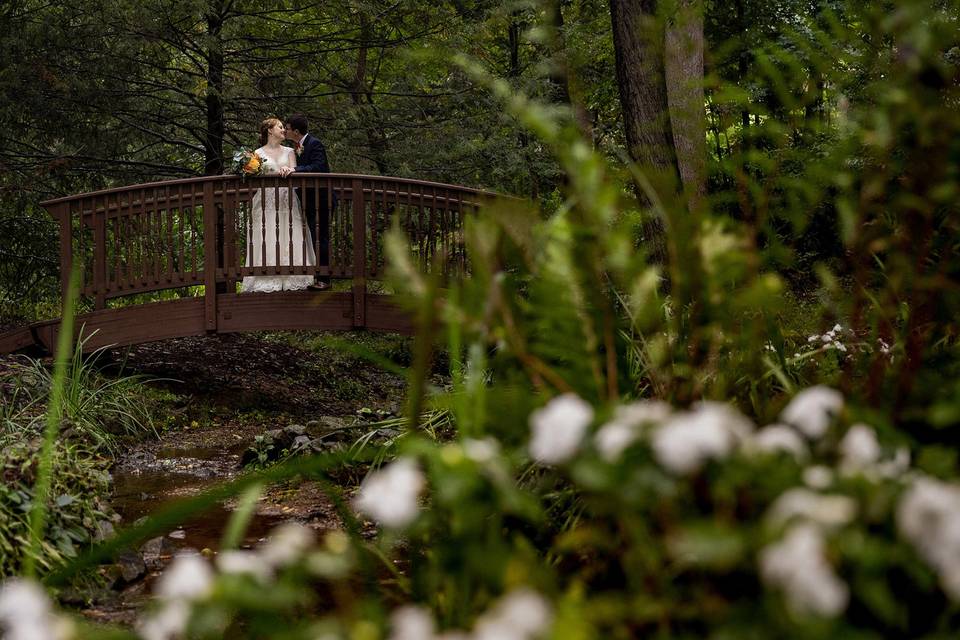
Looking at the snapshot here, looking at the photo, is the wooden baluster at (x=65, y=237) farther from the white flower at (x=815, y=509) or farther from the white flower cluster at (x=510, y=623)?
the white flower at (x=815, y=509)

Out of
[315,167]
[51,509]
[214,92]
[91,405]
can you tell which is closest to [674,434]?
[51,509]

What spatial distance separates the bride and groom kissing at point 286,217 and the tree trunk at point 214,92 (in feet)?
4.26

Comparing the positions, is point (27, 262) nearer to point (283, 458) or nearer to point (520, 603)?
point (283, 458)

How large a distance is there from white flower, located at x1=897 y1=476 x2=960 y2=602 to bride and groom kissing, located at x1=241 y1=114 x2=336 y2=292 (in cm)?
832

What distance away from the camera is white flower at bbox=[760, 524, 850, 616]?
33.1 inches

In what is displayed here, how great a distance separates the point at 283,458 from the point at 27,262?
Answer: 20.6 feet

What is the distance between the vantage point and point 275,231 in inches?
367

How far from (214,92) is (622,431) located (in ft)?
33.9

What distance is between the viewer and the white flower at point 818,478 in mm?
1069

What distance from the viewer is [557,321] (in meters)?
1.65

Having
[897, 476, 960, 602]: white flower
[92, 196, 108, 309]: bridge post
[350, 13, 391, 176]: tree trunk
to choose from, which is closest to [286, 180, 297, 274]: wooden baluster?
[92, 196, 108, 309]: bridge post

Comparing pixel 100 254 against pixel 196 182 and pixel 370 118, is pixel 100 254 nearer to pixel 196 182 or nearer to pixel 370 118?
pixel 196 182

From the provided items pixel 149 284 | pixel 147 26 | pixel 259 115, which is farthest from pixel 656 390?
pixel 259 115

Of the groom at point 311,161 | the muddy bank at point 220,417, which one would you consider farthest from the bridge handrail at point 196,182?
the muddy bank at point 220,417
